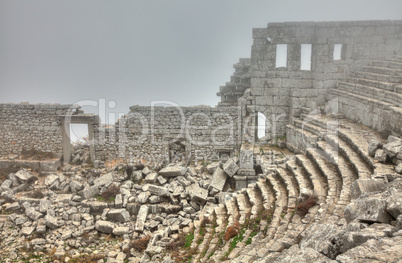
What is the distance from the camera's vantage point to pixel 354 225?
19.0ft

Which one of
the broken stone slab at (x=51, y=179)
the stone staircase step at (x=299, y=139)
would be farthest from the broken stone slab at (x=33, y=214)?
the stone staircase step at (x=299, y=139)

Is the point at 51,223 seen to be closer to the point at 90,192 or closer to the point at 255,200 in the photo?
the point at 90,192

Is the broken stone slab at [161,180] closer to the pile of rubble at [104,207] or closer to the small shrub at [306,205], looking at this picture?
the pile of rubble at [104,207]

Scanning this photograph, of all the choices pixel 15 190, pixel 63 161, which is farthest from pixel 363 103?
pixel 15 190

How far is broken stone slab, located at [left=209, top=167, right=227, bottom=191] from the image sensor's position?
14.3 m

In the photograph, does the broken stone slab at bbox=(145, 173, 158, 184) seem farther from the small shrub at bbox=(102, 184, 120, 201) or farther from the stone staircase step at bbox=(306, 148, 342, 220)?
the stone staircase step at bbox=(306, 148, 342, 220)

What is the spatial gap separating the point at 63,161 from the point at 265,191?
35.3ft

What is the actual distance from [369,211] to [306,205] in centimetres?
284

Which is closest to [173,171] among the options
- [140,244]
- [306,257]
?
[140,244]

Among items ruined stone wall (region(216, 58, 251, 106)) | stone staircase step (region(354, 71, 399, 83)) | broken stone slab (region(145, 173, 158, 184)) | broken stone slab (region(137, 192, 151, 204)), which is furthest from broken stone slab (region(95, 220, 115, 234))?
stone staircase step (region(354, 71, 399, 83))

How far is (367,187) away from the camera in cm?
755

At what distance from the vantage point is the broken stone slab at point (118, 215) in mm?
13516

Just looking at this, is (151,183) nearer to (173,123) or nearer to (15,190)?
(173,123)

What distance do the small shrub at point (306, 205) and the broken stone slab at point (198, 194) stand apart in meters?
5.33
